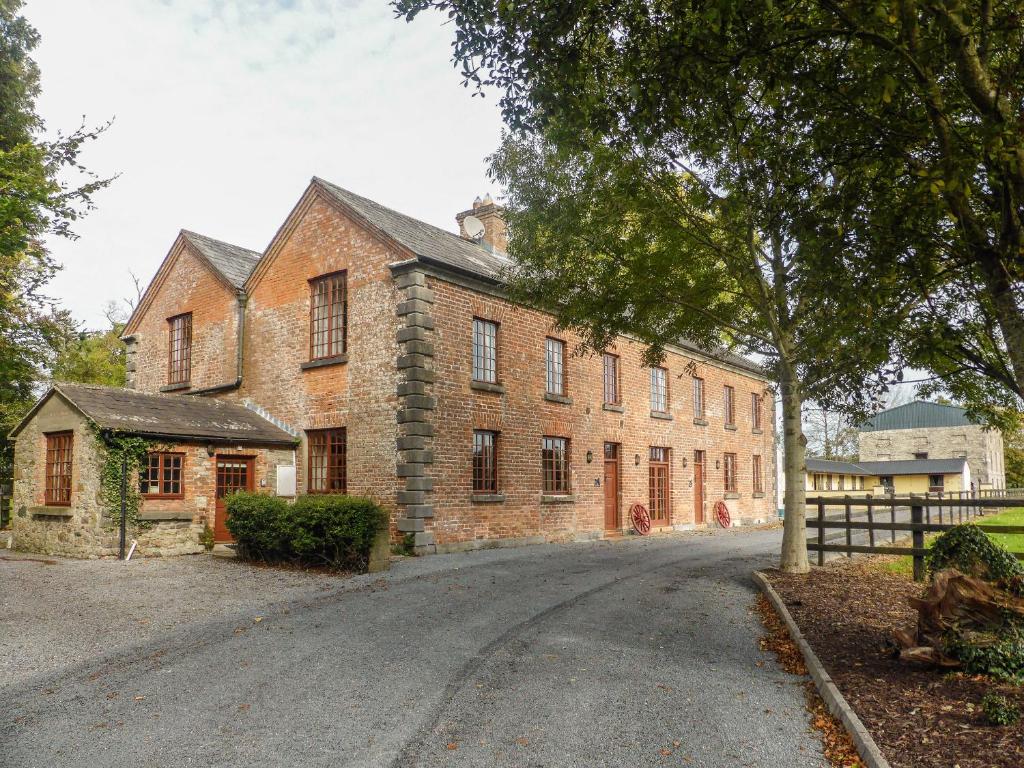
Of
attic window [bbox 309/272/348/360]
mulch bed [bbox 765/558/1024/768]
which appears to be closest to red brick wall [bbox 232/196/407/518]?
attic window [bbox 309/272/348/360]

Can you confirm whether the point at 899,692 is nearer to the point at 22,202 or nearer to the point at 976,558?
the point at 976,558

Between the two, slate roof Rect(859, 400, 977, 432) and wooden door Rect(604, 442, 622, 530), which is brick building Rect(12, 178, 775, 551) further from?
slate roof Rect(859, 400, 977, 432)

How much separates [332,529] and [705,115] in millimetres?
8916

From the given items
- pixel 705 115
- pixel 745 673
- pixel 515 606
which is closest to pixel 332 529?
pixel 515 606

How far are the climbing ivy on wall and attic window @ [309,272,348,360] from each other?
15.9ft

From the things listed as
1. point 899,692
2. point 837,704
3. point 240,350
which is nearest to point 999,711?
point 899,692

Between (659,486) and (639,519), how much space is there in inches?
96.1

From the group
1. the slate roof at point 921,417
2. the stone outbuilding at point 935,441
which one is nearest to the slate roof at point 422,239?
the stone outbuilding at point 935,441

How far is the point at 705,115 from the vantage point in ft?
25.2

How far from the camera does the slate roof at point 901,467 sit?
170ft

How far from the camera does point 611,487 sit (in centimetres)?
2247

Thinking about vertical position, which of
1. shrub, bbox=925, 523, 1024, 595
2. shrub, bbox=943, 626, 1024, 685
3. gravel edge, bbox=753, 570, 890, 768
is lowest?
gravel edge, bbox=753, 570, 890, 768

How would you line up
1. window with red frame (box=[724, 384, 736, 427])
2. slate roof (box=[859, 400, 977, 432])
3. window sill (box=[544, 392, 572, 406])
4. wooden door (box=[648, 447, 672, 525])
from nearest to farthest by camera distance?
window sill (box=[544, 392, 572, 406]), wooden door (box=[648, 447, 672, 525]), window with red frame (box=[724, 384, 736, 427]), slate roof (box=[859, 400, 977, 432])

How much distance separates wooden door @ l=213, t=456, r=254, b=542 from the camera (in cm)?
1691
